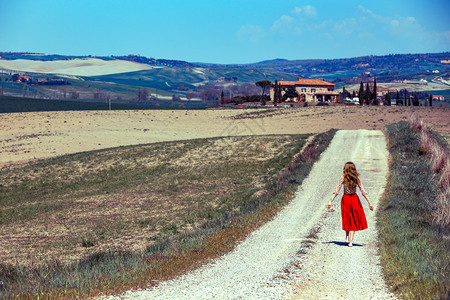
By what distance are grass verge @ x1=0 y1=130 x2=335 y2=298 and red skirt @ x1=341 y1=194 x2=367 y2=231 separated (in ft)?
12.3

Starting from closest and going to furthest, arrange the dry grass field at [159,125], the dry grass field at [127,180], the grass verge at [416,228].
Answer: the grass verge at [416,228] → the dry grass field at [127,180] → the dry grass field at [159,125]

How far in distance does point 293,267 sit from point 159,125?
74.9m

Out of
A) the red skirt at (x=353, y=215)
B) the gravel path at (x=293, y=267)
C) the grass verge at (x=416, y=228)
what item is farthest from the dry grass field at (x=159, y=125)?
the red skirt at (x=353, y=215)

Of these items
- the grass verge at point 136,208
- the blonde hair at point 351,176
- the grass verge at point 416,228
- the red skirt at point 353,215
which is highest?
the blonde hair at point 351,176

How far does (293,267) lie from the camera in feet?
45.6

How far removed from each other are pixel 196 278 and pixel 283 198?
47.6 ft

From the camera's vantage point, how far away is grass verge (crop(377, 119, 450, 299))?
11578 millimetres

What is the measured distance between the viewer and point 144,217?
3038cm

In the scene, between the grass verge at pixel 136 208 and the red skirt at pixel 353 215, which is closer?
the grass verge at pixel 136 208

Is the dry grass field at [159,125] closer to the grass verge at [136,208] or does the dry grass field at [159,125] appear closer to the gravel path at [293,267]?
the grass verge at [136,208]

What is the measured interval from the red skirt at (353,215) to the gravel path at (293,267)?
2.20ft

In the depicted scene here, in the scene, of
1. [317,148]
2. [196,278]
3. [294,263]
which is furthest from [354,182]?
[317,148]

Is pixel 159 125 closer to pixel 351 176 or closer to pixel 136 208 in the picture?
pixel 136 208

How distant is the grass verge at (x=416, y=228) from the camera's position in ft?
38.0
